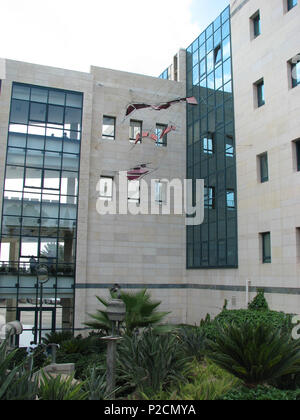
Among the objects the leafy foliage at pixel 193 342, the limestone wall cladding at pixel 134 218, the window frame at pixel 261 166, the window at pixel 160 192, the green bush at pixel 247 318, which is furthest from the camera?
the window at pixel 160 192

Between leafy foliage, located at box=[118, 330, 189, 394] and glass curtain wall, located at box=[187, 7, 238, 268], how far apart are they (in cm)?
1186

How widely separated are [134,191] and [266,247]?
377 inches

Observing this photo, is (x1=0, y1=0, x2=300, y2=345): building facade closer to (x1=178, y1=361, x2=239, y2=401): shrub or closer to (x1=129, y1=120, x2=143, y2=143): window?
(x1=129, y1=120, x2=143, y2=143): window

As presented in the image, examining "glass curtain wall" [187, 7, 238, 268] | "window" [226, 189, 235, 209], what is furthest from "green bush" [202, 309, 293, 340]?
"window" [226, 189, 235, 209]

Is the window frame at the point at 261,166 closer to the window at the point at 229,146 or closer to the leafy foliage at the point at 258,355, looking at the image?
the window at the point at 229,146

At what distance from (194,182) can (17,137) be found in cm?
1113

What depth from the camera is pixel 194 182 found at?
26.3m

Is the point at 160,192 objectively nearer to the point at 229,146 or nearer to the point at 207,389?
the point at 229,146

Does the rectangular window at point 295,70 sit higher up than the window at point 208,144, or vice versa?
the rectangular window at point 295,70

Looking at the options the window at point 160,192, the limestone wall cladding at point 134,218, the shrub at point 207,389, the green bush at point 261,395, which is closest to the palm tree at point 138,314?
the shrub at point 207,389

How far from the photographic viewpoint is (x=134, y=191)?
2625cm

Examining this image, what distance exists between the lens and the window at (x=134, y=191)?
26.1 m

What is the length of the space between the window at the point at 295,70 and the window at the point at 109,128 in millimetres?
11772
